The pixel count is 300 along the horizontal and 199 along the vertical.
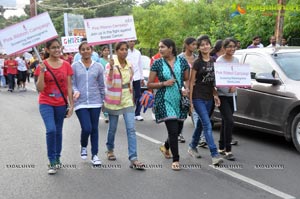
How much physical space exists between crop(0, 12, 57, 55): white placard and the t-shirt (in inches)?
79.3

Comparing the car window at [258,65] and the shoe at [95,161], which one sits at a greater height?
the car window at [258,65]

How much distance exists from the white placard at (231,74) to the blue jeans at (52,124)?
220 centimetres

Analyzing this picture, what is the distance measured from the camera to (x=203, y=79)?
20.8 ft

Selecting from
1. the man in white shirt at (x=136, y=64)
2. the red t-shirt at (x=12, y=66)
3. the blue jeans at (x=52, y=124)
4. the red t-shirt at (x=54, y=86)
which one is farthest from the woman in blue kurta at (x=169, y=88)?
the red t-shirt at (x=12, y=66)

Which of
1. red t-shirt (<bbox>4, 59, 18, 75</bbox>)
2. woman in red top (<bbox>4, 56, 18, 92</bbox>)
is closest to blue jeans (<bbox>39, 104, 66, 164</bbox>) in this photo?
woman in red top (<bbox>4, 56, 18, 92</bbox>)

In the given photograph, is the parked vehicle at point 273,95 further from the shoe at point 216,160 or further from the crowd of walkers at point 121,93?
the shoe at point 216,160

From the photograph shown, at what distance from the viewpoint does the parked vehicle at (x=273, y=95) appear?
22.4ft

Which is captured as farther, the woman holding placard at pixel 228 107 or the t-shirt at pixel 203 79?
A: the woman holding placard at pixel 228 107

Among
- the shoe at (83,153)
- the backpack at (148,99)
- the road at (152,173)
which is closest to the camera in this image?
the road at (152,173)

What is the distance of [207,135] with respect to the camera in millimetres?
6238

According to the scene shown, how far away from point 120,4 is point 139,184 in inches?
2293

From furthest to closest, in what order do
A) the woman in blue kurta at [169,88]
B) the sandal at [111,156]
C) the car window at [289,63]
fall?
1. the car window at [289,63]
2. the sandal at [111,156]
3. the woman in blue kurta at [169,88]

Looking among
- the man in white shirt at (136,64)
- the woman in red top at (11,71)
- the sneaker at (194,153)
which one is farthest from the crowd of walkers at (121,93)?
the woman in red top at (11,71)

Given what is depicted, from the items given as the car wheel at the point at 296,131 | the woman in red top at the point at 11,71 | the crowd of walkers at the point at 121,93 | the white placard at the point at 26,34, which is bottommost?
the woman in red top at the point at 11,71
